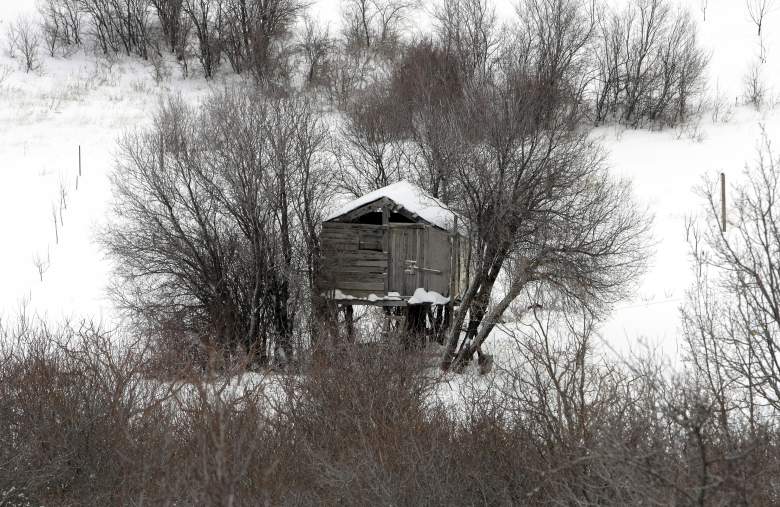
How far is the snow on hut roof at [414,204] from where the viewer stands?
18766 mm

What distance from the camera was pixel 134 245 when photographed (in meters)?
21.4

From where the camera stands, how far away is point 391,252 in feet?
62.3

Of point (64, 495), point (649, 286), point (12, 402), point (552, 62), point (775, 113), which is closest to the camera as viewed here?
point (64, 495)

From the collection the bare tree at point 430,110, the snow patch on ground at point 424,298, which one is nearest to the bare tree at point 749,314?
the snow patch on ground at point 424,298

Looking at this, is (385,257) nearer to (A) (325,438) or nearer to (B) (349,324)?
(B) (349,324)

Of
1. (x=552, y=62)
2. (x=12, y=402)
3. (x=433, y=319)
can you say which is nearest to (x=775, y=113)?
(x=552, y=62)

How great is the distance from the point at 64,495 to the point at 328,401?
15.6ft

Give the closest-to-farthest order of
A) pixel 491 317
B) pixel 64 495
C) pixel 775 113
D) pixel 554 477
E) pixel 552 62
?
pixel 554 477 → pixel 64 495 → pixel 491 317 → pixel 552 62 → pixel 775 113

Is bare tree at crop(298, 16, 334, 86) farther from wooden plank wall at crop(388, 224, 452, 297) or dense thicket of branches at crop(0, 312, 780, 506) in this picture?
dense thicket of branches at crop(0, 312, 780, 506)

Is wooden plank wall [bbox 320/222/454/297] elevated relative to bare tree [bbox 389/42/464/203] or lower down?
lower down

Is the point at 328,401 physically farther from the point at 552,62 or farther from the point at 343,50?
the point at 343,50

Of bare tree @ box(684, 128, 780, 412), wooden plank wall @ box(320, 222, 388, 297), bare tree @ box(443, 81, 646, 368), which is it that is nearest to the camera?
bare tree @ box(684, 128, 780, 412)

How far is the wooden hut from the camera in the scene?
18.8 meters

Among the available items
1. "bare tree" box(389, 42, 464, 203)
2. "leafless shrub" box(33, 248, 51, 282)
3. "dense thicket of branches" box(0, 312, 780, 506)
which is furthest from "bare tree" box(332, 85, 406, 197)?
"dense thicket of branches" box(0, 312, 780, 506)
